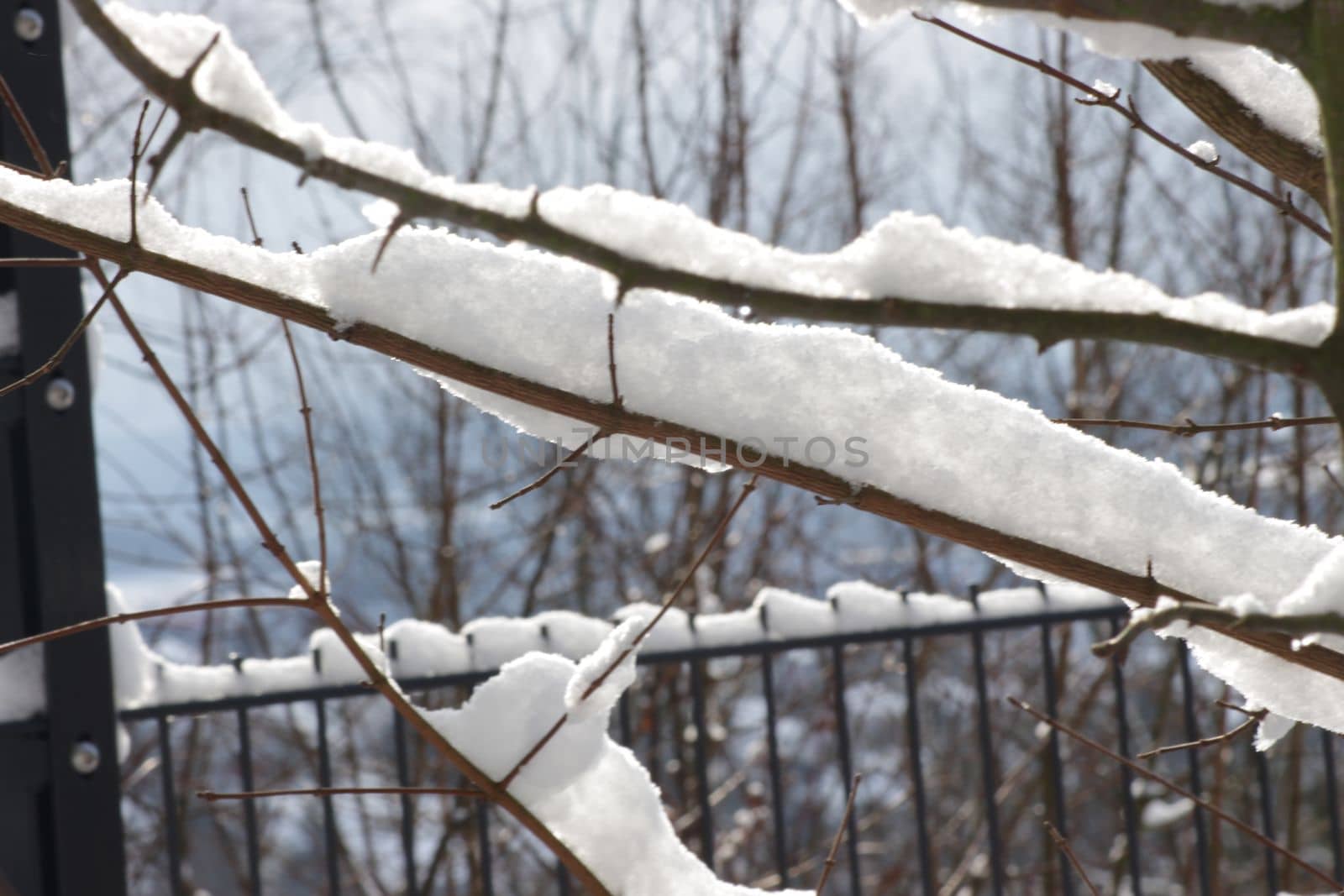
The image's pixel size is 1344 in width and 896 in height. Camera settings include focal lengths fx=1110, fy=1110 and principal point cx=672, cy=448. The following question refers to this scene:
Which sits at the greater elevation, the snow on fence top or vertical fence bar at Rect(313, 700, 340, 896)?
the snow on fence top

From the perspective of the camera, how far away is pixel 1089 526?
0.95 metres

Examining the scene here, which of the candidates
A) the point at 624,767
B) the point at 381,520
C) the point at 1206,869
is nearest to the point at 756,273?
the point at 624,767

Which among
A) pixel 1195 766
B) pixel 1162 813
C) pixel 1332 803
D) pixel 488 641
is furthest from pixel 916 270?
pixel 1162 813

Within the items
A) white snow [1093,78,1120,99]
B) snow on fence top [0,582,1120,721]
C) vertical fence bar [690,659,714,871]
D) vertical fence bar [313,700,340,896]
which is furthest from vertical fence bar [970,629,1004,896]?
white snow [1093,78,1120,99]

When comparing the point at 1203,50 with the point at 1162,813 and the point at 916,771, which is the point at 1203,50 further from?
the point at 1162,813

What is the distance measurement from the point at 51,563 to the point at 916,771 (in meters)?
1.77

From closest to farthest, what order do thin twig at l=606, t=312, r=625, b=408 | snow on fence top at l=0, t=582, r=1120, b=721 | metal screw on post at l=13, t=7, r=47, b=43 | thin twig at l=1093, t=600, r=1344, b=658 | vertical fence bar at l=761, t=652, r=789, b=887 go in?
thin twig at l=1093, t=600, r=1344, b=658 < thin twig at l=606, t=312, r=625, b=408 < metal screw on post at l=13, t=7, r=47, b=43 < snow on fence top at l=0, t=582, r=1120, b=721 < vertical fence bar at l=761, t=652, r=789, b=887

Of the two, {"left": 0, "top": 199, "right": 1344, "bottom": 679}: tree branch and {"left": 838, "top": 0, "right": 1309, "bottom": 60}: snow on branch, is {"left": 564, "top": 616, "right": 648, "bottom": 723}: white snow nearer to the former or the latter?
{"left": 0, "top": 199, "right": 1344, "bottom": 679}: tree branch

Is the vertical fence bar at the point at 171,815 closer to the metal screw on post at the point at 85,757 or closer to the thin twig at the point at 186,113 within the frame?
the metal screw on post at the point at 85,757

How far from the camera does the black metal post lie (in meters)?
1.98

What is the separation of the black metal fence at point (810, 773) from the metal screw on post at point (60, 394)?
611mm

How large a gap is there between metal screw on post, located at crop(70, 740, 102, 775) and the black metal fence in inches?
5.8

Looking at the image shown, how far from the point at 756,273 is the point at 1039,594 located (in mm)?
2196

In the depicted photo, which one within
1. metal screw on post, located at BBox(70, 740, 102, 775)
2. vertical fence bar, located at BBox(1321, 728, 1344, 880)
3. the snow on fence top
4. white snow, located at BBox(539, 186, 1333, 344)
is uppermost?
white snow, located at BBox(539, 186, 1333, 344)
